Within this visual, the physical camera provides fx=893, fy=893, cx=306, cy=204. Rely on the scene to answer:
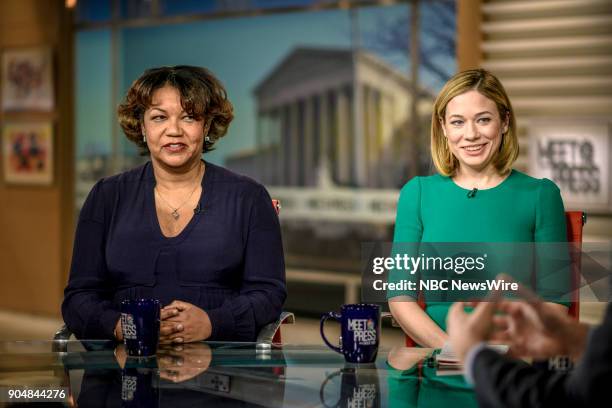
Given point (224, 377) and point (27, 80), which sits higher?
point (27, 80)

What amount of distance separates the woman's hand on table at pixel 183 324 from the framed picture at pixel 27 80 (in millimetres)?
5358

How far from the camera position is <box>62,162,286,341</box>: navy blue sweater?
2.59 m

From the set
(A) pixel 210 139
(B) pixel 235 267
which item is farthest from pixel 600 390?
(A) pixel 210 139

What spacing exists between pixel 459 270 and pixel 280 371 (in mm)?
784

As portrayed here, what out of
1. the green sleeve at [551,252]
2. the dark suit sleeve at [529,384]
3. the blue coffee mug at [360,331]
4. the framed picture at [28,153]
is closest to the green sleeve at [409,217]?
the green sleeve at [551,252]

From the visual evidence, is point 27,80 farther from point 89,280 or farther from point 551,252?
point 551,252

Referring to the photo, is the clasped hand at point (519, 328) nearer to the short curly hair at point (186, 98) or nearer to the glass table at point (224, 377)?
the glass table at point (224, 377)

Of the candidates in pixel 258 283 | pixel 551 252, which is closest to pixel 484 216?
pixel 551 252

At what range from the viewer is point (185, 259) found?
262 centimetres

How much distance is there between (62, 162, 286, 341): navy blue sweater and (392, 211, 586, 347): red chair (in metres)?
0.41

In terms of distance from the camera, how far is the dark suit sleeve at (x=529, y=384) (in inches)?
45.6

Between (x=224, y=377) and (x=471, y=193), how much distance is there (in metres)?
1.05

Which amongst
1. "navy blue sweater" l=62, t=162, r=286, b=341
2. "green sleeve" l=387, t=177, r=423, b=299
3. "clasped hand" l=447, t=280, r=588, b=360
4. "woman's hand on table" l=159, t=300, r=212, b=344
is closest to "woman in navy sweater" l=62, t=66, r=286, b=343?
"navy blue sweater" l=62, t=162, r=286, b=341

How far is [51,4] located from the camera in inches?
289
